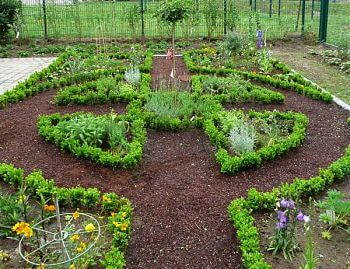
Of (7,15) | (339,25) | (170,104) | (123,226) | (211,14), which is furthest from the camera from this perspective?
(339,25)

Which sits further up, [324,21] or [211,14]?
[211,14]

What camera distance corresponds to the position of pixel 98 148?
17.2 feet

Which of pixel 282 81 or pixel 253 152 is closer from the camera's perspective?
pixel 253 152

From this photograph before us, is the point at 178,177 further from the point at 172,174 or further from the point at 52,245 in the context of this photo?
the point at 52,245

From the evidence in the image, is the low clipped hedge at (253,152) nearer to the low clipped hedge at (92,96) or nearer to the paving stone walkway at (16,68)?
the low clipped hedge at (92,96)

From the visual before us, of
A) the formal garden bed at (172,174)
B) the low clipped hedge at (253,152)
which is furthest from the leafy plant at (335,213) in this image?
the low clipped hedge at (253,152)

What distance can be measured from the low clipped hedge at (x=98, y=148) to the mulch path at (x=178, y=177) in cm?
10

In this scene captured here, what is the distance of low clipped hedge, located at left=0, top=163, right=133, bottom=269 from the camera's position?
363cm

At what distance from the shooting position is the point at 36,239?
371 cm

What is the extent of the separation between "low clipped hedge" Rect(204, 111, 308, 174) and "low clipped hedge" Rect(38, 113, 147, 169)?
928mm

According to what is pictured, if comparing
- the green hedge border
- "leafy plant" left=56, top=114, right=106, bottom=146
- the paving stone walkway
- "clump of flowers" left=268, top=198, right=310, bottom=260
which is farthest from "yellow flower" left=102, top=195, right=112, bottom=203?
the paving stone walkway

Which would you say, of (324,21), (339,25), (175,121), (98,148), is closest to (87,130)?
(98,148)

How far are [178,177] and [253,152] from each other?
95 centimetres

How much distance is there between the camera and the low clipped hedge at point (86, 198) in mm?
3631
